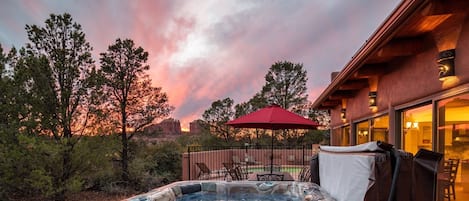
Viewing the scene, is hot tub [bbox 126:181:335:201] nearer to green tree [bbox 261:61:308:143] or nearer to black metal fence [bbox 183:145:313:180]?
black metal fence [bbox 183:145:313:180]

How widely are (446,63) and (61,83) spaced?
434 inches

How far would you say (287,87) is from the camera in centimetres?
1677

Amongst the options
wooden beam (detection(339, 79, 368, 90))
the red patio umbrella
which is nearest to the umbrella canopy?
the red patio umbrella

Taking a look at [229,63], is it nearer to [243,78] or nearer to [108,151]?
[243,78]

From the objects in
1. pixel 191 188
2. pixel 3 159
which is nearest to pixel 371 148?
pixel 191 188

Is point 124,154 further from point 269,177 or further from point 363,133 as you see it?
point 363,133

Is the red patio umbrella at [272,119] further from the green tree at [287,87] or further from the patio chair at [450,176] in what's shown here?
the green tree at [287,87]

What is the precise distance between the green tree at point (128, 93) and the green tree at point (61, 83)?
1.50m

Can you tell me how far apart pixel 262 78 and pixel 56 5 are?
10646 mm

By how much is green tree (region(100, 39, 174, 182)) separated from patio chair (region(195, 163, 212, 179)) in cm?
418

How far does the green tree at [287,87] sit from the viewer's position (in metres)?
16.6

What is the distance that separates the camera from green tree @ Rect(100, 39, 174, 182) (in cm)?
1259

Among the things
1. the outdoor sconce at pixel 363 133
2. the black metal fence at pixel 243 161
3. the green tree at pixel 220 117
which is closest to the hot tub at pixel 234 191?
the outdoor sconce at pixel 363 133

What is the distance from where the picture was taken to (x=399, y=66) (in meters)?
4.27
